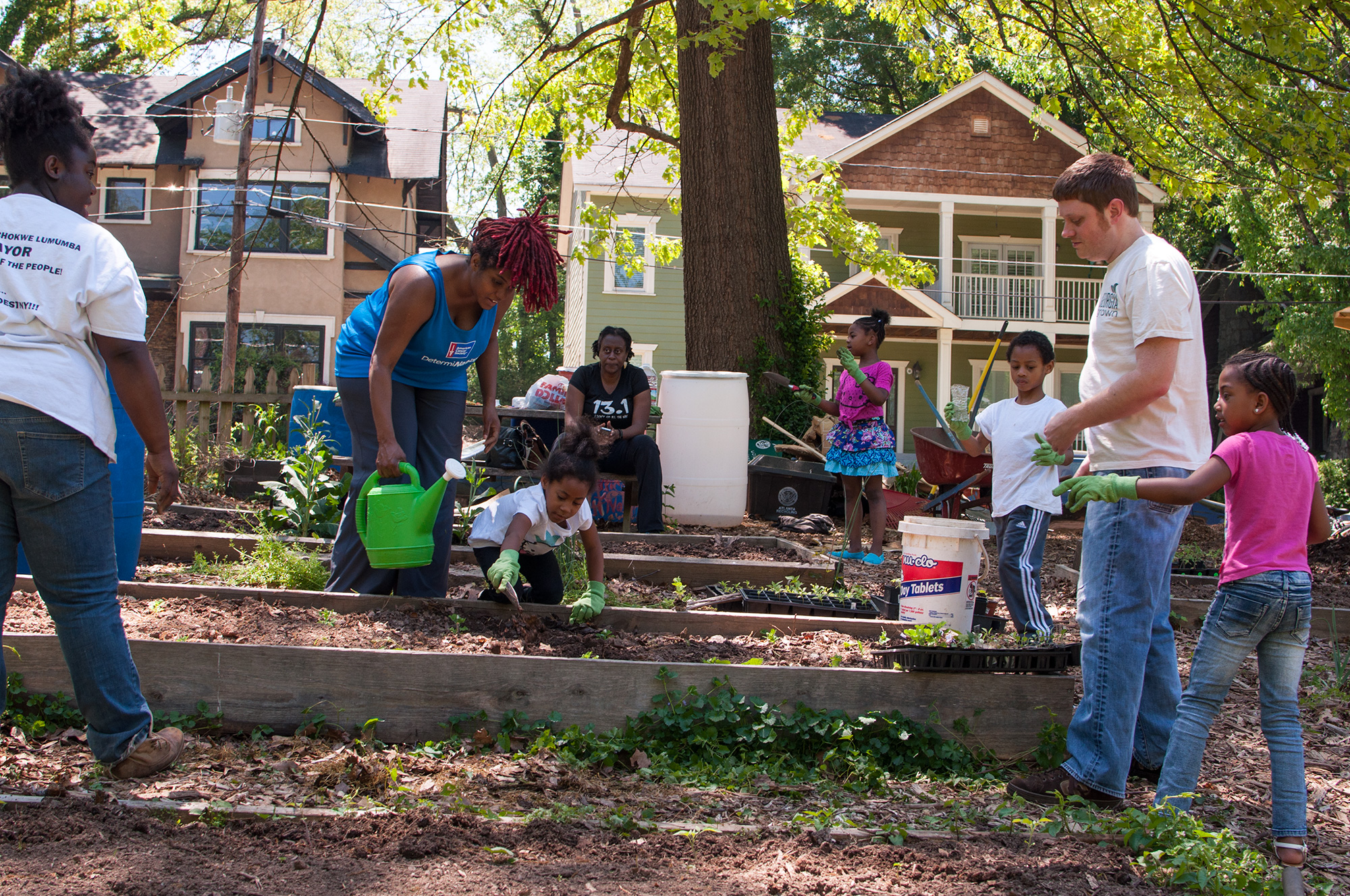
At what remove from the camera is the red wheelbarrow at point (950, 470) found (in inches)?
258

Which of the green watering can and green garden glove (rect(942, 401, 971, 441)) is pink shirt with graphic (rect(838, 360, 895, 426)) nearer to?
green garden glove (rect(942, 401, 971, 441))

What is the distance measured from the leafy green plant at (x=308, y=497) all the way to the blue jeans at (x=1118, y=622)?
→ 4.35 m

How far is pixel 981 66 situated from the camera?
3064cm

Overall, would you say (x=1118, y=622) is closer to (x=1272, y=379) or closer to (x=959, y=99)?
(x=1272, y=379)

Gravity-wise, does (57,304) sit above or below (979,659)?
above

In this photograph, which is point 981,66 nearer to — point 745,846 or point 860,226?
point 860,226

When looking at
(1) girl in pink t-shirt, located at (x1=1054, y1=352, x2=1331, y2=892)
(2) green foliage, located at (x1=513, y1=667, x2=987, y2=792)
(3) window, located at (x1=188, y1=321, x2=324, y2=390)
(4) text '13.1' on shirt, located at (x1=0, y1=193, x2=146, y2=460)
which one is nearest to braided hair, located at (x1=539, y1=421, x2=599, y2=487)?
(2) green foliage, located at (x1=513, y1=667, x2=987, y2=792)

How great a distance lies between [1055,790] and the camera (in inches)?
113

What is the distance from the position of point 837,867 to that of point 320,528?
4.30 m

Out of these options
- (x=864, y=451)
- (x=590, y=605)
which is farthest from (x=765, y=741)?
(x=864, y=451)

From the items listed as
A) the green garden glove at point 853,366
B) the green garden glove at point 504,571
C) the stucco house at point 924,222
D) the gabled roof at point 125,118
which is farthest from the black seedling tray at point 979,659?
the gabled roof at point 125,118

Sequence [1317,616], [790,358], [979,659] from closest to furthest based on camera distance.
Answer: [979,659], [1317,616], [790,358]

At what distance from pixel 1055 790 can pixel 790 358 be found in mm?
6815

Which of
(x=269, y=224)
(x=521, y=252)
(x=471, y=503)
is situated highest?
(x=269, y=224)
